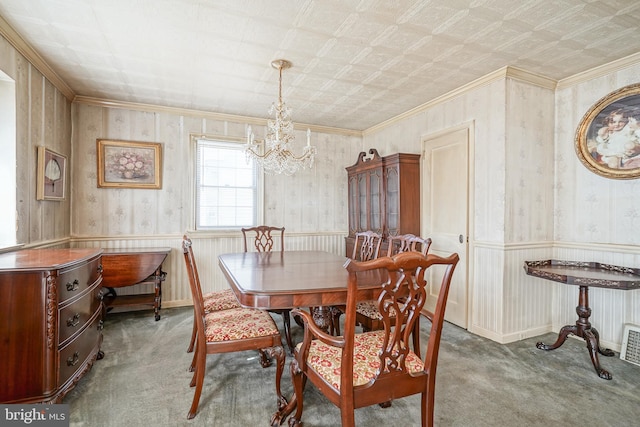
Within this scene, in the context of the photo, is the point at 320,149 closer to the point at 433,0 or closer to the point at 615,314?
the point at 433,0

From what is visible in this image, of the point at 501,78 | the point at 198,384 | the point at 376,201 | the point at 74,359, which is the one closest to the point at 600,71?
the point at 501,78

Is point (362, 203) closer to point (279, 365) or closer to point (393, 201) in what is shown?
point (393, 201)

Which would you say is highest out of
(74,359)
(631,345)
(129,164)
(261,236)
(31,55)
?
(31,55)

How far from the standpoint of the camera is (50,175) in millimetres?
2945

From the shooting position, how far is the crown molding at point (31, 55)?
2.21 m

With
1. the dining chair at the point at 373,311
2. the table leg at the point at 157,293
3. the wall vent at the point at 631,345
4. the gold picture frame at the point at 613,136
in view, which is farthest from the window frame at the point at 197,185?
the wall vent at the point at 631,345

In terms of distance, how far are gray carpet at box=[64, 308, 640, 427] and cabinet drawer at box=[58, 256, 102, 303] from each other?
68cm

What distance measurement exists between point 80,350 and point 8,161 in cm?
153

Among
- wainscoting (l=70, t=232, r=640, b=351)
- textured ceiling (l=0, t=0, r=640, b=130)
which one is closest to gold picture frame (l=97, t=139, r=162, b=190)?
textured ceiling (l=0, t=0, r=640, b=130)

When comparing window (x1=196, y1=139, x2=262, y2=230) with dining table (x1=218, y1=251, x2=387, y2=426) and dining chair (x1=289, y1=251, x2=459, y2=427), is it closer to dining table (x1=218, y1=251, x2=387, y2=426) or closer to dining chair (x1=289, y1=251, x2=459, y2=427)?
dining table (x1=218, y1=251, x2=387, y2=426)

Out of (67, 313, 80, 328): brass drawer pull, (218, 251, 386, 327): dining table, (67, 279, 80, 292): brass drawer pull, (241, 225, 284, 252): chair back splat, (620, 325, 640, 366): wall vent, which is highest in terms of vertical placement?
(241, 225, 284, 252): chair back splat

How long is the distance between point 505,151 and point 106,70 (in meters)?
3.82

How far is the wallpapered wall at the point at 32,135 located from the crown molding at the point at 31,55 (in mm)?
35

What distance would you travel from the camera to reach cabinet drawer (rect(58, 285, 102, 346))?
184 cm
